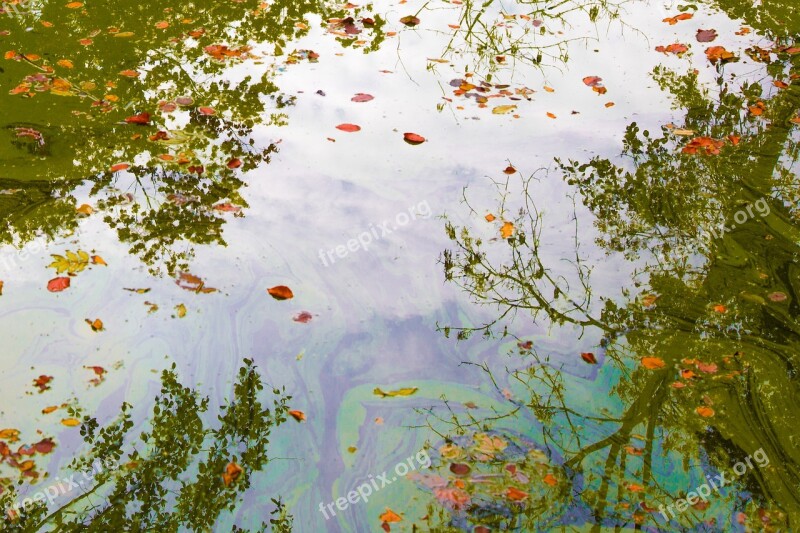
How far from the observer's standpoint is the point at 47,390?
1967mm

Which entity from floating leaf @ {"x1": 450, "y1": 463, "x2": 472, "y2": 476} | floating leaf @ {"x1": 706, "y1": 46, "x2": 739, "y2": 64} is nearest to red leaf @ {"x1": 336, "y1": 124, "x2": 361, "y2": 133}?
floating leaf @ {"x1": 450, "y1": 463, "x2": 472, "y2": 476}

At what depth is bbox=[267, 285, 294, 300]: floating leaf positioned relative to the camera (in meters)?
2.29

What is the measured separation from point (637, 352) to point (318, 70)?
2559 mm

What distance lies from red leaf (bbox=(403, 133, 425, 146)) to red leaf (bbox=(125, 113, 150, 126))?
139 centimetres

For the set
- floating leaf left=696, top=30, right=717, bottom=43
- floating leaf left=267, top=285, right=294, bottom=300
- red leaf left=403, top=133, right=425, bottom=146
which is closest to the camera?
floating leaf left=267, top=285, right=294, bottom=300

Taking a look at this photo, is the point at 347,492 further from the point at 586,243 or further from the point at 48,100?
the point at 48,100

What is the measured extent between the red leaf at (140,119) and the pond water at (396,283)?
0.05 metres

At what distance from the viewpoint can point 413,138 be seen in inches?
121

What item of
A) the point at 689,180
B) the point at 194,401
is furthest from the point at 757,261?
the point at 194,401

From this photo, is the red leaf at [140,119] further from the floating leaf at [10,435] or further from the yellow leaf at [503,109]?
the yellow leaf at [503,109]

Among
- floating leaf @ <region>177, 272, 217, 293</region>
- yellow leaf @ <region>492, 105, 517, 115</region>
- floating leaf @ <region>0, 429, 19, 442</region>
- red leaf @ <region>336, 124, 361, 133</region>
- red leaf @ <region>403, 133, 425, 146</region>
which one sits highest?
yellow leaf @ <region>492, 105, 517, 115</region>

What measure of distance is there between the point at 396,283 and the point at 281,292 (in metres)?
0.46

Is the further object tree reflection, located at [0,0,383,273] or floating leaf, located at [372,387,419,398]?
tree reflection, located at [0,0,383,273]

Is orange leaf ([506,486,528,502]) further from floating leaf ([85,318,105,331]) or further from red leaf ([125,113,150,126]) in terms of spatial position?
red leaf ([125,113,150,126])
